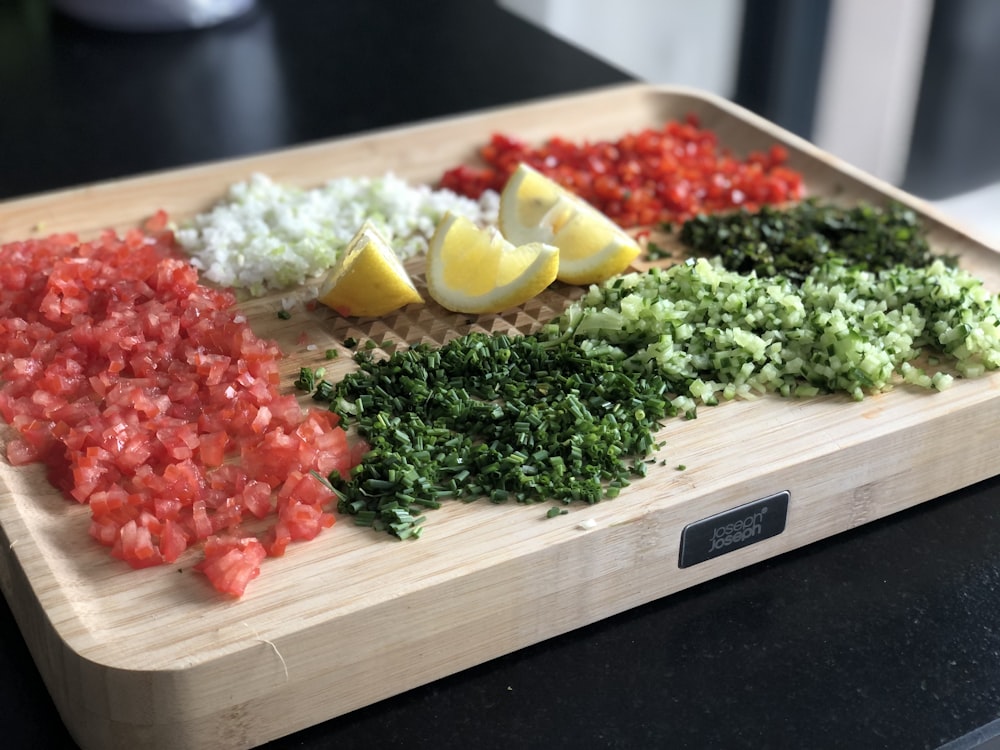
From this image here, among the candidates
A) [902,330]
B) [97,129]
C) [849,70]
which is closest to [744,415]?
[902,330]

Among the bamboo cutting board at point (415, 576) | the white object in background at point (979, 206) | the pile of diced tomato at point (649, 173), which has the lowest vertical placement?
the white object in background at point (979, 206)

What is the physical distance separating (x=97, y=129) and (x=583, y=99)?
1.04 m

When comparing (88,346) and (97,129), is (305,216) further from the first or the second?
(97,129)

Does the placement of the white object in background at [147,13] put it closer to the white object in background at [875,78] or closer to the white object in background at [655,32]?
the white object in background at [655,32]

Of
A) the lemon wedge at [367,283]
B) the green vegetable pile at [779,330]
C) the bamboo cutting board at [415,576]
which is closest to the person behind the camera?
the bamboo cutting board at [415,576]

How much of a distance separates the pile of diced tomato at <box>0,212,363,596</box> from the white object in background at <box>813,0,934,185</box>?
8.34 feet

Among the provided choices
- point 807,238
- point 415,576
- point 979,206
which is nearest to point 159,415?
point 415,576

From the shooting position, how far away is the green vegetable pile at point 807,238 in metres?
1.83

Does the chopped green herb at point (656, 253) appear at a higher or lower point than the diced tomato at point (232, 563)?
higher

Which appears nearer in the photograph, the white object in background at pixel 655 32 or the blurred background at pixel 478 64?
the blurred background at pixel 478 64

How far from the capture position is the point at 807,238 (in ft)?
6.09

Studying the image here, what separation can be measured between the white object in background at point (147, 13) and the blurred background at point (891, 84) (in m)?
1.16

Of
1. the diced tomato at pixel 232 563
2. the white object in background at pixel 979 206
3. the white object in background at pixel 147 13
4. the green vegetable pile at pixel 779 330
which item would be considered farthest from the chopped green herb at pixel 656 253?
the white object in background at pixel 979 206

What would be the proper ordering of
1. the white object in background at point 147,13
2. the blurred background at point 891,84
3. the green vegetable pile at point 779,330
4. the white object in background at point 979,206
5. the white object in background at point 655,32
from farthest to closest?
the white object in background at point 655,32, the white object in background at point 979,206, the blurred background at point 891,84, the white object in background at point 147,13, the green vegetable pile at point 779,330
